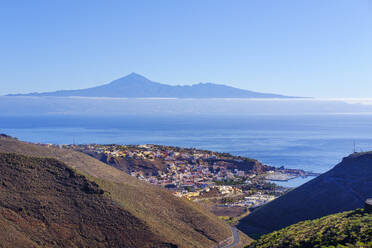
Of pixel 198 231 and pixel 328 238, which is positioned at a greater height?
pixel 328 238

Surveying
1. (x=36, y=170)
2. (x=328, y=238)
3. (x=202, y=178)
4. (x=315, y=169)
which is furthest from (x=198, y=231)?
(x=315, y=169)

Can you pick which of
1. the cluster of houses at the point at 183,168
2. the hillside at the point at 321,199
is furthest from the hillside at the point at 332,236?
the cluster of houses at the point at 183,168

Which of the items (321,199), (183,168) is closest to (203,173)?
(183,168)

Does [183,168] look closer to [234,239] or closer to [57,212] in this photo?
[234,239]

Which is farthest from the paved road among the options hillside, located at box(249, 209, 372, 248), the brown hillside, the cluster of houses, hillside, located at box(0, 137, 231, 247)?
the brown hillside

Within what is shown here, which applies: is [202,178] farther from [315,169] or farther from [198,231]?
[198,231]
